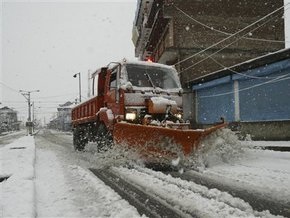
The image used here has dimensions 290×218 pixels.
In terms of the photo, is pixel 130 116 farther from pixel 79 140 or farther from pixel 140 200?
pixel 79 140

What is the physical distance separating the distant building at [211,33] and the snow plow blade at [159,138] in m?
18.8

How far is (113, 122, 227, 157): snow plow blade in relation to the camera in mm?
7453

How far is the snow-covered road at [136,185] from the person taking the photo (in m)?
4.43

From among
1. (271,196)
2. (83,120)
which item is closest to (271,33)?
(83,120)

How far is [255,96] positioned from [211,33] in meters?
11.3

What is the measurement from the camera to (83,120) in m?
13.0

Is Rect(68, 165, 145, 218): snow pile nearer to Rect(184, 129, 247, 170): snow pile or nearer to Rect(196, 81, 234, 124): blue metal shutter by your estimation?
Rect(184, 129, 247, 170): snow pile

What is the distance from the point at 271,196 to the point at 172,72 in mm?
5560

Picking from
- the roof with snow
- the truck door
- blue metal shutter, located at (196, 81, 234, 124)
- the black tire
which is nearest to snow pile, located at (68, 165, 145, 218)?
the truck door

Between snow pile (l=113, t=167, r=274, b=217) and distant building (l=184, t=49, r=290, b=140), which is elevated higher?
distant building (l=184, t=49, r=290, b=140)

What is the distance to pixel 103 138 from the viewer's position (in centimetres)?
967

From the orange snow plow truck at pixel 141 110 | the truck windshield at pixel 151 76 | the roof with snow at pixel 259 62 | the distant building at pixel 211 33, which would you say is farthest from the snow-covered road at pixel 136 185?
the distant building at pixel 211 33

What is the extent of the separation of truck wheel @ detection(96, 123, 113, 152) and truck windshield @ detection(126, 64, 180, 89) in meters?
1.48

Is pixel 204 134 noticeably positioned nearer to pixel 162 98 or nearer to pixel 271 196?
pixel 162 98
